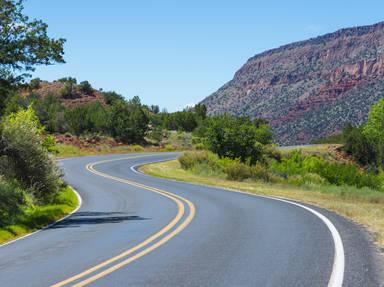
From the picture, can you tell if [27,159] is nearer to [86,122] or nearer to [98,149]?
[98,149]

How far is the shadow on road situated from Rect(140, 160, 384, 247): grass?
6311mm

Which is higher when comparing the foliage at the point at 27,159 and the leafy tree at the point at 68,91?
the leafy tree at the point at 68,91

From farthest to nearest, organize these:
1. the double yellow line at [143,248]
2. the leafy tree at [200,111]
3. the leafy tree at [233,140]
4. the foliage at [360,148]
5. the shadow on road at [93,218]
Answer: the leafy tree at [200,111], the foliage at [360,148], the leafy tree at [233,140], the shadow on road at [93,218], the double yellow line at [143,248]

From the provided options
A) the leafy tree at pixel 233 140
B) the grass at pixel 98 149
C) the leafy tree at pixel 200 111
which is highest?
the leafy tree at pixel 200 111

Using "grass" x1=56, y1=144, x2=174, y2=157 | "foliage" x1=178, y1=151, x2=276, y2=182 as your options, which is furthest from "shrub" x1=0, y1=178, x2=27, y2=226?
"grass" x1=56, y1=144, x2=174, y2=157

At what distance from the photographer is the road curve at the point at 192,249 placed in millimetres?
7957

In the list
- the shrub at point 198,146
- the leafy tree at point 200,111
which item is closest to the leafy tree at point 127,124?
the shrub at point 198,146

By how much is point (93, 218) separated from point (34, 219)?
1854mm

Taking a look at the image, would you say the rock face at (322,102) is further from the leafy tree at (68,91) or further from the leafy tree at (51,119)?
the leafy tree at (51,119)

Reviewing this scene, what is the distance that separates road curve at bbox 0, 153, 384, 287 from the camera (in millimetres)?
7957

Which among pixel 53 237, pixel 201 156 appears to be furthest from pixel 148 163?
pixel 53 237

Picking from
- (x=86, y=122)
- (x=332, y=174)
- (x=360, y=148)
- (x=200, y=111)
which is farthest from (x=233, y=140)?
(x=200, y=111)

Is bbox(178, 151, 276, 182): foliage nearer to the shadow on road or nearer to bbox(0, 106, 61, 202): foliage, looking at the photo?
bbox(0, 106, 61, 202): foliage

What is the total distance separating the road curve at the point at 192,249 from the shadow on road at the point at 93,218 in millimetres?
37
